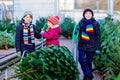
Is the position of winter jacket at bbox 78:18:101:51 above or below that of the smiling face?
below

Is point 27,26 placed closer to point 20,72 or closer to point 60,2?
point 20,72

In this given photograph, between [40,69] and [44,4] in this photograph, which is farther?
[44,4]

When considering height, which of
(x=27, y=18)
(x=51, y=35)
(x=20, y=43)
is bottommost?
(x=20, y=43)

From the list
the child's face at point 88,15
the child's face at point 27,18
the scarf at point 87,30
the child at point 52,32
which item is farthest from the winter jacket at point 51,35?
the child's face at point 88,15

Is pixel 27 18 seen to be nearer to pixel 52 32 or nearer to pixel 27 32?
pixel 27 32

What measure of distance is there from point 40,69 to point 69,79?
0.79m

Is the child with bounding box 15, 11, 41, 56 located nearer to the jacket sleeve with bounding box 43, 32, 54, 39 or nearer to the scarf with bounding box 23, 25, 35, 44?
the scarf with bounding box 23, 25, 35, 44

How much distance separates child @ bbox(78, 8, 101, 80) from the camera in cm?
797

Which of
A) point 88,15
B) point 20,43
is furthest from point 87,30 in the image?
point 20,43

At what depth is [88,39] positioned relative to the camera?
7992 millimetres

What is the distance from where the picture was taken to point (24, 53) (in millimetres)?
7859

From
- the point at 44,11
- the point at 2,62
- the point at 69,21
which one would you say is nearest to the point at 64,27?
the point at 69,21

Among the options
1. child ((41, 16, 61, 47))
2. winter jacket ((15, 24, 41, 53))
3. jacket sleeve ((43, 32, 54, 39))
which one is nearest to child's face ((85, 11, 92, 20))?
child ((41, 16, 61, 47))

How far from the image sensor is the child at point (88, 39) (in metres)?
7.97
